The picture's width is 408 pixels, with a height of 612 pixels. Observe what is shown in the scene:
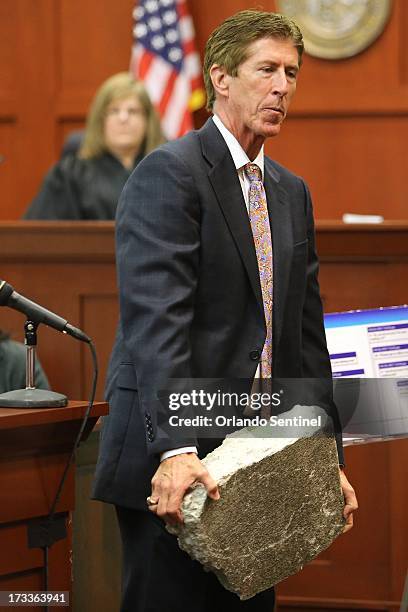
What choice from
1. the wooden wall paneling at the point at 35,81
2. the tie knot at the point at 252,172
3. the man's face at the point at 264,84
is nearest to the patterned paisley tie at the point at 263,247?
the tie knot at the point at 252,172

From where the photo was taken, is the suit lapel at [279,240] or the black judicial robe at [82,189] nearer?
the suit lapel at [279,240]

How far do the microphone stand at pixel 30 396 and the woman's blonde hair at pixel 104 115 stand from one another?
3451 mm

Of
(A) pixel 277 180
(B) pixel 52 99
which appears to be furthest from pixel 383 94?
(A) pixel 277 180

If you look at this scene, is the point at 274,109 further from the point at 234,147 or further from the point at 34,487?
the point at 34,487

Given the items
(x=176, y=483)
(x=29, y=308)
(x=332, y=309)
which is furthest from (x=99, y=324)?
(x=176, y=483)

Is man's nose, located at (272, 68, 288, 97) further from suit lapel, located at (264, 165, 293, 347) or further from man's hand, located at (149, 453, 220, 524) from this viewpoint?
man's hand, located at (149, 453, 220, 524)

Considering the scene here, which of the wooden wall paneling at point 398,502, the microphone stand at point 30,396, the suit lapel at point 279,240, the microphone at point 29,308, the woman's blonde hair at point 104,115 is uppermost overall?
the woman's blonde hair at point 104,115

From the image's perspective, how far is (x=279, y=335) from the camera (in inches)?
88.3

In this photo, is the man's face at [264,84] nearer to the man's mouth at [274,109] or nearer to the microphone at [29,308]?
the man's mouth at [274,109]

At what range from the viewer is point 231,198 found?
7.21 ft

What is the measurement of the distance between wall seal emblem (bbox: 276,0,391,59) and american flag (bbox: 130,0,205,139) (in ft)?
2.15

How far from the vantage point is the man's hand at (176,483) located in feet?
6.48

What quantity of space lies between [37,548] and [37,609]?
0.38ft

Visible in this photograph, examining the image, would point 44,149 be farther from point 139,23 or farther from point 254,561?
point 254,561
